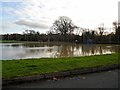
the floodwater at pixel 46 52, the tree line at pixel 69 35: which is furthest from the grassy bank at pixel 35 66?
the tree line at pixel 69 35

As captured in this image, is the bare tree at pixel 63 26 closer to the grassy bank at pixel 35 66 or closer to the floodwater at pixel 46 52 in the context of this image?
the floodwater at pixel 46 52

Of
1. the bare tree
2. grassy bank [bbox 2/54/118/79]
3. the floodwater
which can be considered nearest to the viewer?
grassy bank [bbox 2/54/118/79]

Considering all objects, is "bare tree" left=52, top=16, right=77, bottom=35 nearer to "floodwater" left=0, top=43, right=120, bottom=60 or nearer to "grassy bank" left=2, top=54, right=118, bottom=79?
"floodwater" left=0, top=43, right=120, bottom=60

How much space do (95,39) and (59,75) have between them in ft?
223

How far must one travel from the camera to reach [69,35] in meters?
87.7

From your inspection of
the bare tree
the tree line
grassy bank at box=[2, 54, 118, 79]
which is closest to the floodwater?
grassy bank at box=[2, 54, 118, 79]

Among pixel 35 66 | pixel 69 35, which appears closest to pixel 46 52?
pixel 35 66

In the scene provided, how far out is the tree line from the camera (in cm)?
7236

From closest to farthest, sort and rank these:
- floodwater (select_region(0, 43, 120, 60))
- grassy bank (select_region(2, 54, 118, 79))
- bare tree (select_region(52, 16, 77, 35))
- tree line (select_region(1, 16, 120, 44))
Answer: grassy bank (select_region(2, 54, 118, 79)), floodwater (select_region(0, 43, 120, 60)), tree line (select_region(1, 16, 120, 44)), bare tree (select_region(52, 16, 77, 35))

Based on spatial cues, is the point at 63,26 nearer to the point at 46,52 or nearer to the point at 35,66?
the point at 46,52

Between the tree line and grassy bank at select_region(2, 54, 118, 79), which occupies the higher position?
the tree line

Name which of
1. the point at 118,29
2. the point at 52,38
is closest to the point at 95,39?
the point at 118,29

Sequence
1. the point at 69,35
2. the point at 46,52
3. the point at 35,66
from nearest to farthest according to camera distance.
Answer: the point at 35,66
the point at 46,52
the point at 69,35

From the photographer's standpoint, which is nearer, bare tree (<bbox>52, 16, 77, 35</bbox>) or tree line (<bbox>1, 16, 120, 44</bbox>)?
tree line (<bbox>1, 16, 120, 44</bbox>)
